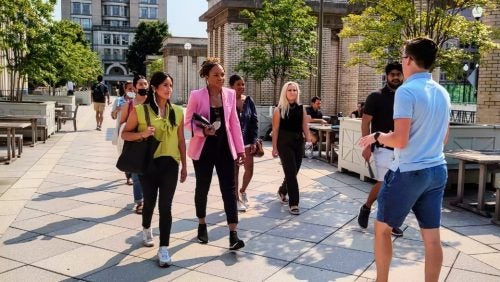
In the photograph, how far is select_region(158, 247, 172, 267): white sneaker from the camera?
455cm

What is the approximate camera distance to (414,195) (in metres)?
3.46

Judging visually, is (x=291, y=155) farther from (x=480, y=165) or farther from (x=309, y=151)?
(x=309, y=151)

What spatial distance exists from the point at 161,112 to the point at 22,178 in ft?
17.0

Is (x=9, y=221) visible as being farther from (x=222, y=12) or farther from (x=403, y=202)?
(x=222, y=12)

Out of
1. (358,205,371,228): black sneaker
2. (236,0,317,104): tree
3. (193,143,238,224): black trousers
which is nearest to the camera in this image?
(193,143,238,224): black trousers

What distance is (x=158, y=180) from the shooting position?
15.6ft

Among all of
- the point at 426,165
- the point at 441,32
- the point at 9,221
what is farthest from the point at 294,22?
the point at 426,165

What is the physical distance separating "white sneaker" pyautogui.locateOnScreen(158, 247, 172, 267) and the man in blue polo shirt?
202 centimetres

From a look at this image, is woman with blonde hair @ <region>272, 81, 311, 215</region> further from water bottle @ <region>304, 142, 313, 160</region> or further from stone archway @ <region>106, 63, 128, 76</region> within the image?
stone archway @ <region>106, 63, 128, 76</region>

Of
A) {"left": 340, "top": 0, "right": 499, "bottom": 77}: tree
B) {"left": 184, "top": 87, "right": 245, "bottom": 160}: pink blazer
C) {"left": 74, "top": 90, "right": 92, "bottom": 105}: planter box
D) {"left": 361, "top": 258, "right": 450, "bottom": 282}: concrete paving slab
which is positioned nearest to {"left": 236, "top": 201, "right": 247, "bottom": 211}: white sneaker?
{"left": 184, "top": 87, "right": 245, "bottom": 160}: pink blazer

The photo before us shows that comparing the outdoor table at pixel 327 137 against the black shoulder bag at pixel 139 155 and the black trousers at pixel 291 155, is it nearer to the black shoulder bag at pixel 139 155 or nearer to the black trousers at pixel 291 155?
the black trousers at pixel 291 155

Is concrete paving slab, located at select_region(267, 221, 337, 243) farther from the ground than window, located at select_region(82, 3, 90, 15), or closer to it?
closer to it

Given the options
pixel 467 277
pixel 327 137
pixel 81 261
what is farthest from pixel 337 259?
pixel 327 137

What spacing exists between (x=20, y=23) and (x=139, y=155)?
40.0 feet
